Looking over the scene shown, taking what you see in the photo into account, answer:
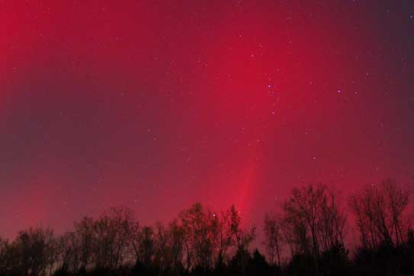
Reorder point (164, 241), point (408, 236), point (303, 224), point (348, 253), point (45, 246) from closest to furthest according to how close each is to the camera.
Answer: point (348, 253) < point (408, 236) < point (303, 224) < point (164, 241) < point (45, 246)

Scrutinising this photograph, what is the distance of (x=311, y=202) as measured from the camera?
5312cm

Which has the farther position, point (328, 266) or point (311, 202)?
point (311, 202)

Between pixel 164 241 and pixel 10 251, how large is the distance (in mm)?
34884

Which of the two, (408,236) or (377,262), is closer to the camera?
(377,262)

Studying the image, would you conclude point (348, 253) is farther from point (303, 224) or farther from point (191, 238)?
point (191, 238)

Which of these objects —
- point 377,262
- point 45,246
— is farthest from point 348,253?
point 45,246

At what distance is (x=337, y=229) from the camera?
54.1 meters

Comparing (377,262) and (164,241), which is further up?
(164,241)

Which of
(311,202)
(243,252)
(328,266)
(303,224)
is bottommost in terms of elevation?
(328,266)

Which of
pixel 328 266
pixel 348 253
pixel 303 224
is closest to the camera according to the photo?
pixel 328 266

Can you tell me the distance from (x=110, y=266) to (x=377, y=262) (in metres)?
42.3

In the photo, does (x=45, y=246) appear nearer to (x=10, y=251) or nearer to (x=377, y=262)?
(x=10, y=251)

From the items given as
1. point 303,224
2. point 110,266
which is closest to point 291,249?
point 303,224

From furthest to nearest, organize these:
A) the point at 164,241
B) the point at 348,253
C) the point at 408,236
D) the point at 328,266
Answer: the point at 164,241 → the point at 408,236 → the point at 348,253 → the point at 328,266
